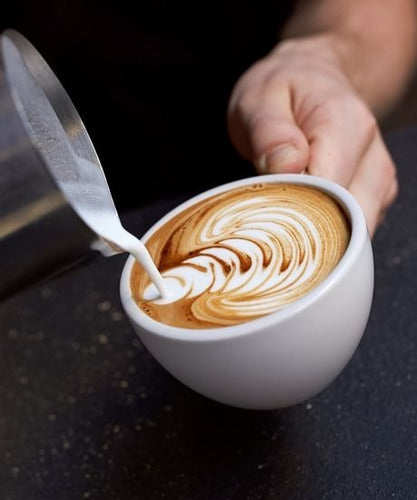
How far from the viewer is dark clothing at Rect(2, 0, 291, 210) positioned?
1.24 m

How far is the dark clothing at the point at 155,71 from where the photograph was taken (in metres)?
1.24

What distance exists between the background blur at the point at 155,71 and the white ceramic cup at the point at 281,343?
25.1 inches

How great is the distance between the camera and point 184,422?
787 millimetres

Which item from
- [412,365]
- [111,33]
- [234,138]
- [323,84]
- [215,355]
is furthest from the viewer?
[111,33]

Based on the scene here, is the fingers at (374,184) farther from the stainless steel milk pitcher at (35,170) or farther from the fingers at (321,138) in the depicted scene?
the stainless steel milk pitcher at (35,170)

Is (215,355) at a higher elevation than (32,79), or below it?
below

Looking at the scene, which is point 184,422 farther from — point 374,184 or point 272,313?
point 374,184

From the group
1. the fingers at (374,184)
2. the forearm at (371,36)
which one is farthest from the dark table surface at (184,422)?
the forearm at (371,36)

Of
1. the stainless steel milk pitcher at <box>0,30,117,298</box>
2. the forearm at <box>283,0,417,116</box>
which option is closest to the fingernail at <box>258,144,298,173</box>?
the stainless steel milk pitcher at <box>0,30,117,298</box>

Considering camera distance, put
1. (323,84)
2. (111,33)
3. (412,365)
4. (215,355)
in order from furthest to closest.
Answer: (111,33) → (323,84) → (412,365) → (215,355)

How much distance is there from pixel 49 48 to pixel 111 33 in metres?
0.10

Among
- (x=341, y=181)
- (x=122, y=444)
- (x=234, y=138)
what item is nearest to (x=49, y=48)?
(x=234, y=138)

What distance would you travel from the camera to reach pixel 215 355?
62 cm

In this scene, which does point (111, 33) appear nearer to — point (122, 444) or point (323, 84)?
point (323, 84)
